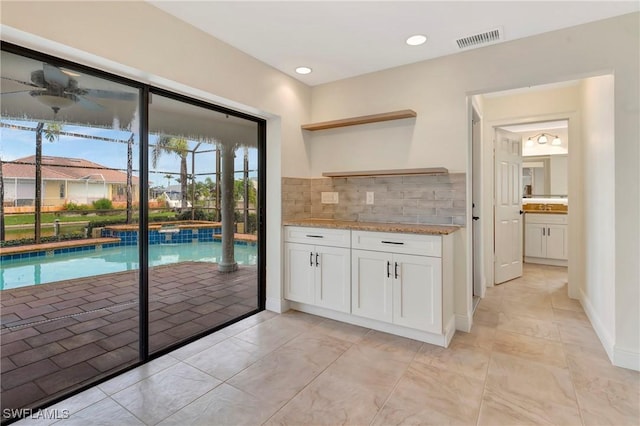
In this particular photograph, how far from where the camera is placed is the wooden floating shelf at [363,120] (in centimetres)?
296

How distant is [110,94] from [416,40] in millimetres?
2399

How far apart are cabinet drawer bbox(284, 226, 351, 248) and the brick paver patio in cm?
92

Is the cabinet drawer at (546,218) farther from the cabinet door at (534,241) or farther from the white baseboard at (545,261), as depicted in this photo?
the white baseboard at (545,261)

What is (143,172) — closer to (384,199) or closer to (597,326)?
(384,199)

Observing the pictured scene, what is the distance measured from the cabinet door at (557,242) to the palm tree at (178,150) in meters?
5.85

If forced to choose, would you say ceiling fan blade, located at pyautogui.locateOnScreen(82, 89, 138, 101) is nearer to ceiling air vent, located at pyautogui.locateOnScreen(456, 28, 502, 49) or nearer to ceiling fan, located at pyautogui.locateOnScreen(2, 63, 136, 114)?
ceiling fan, located at pyautogui.locateOnScreen(2, 63, 136, 114)

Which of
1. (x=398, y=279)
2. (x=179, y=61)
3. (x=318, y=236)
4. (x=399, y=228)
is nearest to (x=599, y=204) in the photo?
(x=399, y=228)

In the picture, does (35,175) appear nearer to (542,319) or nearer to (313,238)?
(313,238)

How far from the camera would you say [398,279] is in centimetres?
263

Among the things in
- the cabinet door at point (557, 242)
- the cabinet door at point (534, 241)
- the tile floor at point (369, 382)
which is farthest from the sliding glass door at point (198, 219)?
the cabinet door at point (557, 242)

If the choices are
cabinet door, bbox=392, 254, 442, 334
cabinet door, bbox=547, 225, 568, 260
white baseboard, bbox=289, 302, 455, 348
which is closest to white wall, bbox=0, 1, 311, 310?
white baseboard, bbox=289, 302, 455, 348

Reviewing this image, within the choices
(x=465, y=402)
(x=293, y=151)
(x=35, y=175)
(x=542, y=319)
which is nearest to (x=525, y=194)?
(x=542, y=319)

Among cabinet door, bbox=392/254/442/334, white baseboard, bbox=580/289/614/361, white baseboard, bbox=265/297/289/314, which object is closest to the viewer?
white baseboard, bbox=580/289/614/361

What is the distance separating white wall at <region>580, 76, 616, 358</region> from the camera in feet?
7.82
